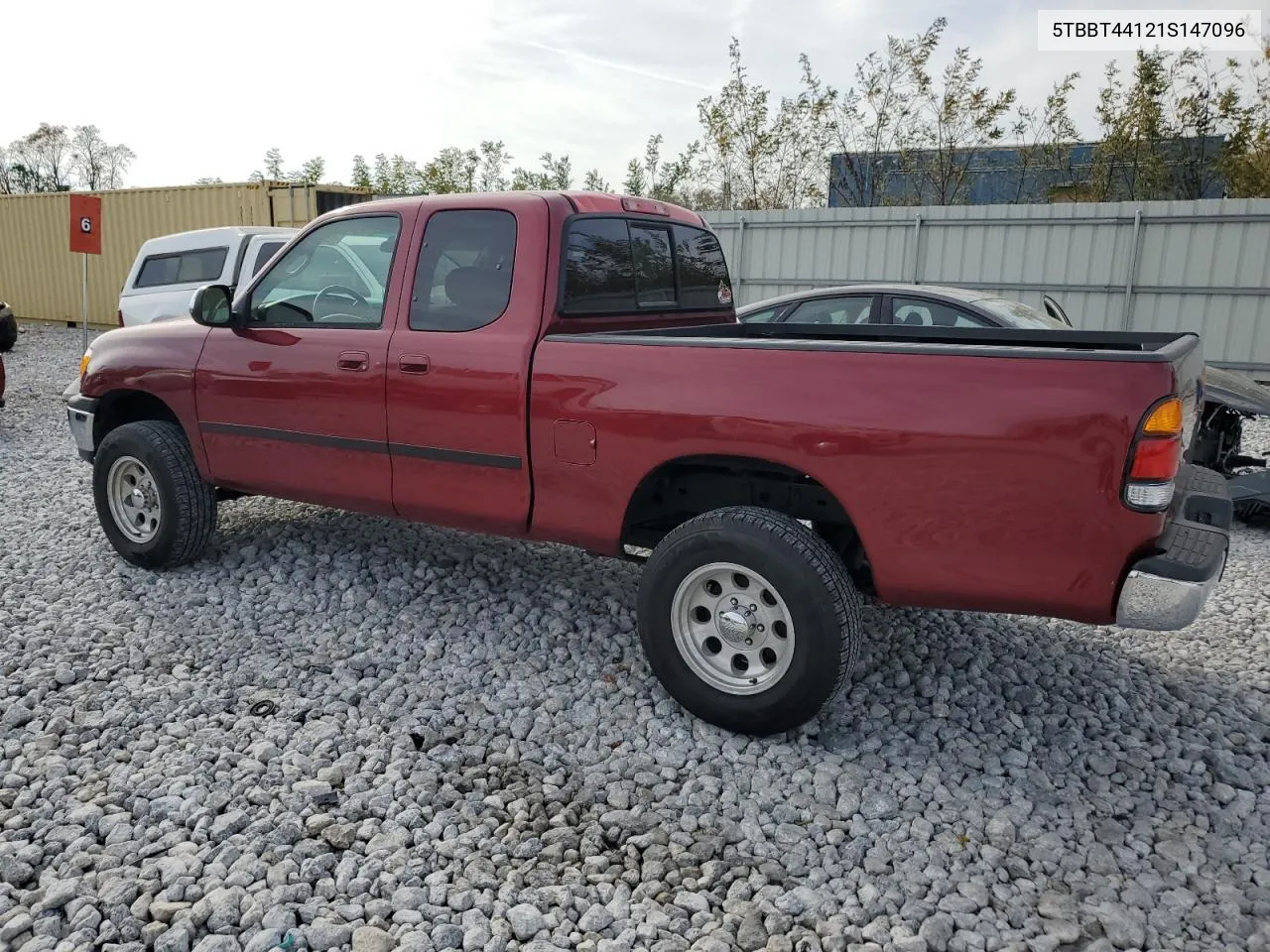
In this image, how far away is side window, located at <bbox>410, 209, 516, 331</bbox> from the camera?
3893 mm

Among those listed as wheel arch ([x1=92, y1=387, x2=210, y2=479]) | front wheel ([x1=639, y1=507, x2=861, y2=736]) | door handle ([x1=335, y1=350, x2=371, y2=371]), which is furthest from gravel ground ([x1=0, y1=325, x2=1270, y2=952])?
door handle ([x1=335, y1=350, x2=371, y2=371])

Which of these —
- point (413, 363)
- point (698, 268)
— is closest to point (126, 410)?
point (413, 363)

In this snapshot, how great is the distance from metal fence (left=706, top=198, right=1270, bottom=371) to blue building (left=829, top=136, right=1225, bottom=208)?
5.33 metres

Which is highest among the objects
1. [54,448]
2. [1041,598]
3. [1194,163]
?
[1194,163]

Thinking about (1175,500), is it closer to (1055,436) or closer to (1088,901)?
(1055,436)

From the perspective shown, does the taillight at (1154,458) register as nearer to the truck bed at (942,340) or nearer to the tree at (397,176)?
the truck bed at (942,340)

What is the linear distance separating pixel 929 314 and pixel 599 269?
150 inches

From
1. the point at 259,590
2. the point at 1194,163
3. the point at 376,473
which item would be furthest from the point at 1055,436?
the point at 1194,163

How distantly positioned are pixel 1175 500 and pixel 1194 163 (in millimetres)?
17840

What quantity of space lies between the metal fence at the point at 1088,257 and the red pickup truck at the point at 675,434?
9.64 m

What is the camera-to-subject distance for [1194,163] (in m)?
17.6

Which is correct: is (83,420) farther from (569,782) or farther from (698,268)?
(569,782)

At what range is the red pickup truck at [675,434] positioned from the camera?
9.21 feet

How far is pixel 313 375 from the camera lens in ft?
14.2
